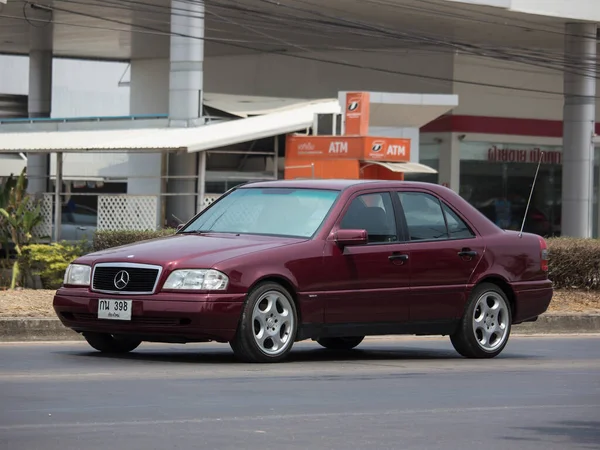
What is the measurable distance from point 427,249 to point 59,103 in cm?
3951

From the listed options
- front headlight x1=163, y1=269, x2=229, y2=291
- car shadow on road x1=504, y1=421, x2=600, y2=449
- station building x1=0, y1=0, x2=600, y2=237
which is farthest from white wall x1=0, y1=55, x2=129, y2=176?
car shadow on road x1=504, y1=421, x2=600, y2=449

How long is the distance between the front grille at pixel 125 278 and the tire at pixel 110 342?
689mm

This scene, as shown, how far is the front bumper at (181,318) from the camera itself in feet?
35.5

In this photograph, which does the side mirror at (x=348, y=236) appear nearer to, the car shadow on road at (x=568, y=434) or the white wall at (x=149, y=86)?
the car shadow on road at (x=568, y=434)

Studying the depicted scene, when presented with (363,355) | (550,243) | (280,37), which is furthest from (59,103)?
(363,355)

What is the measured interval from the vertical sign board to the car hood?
59.4ft

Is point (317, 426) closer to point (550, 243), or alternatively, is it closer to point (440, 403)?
point (440, 403)

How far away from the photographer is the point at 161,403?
8.46 m

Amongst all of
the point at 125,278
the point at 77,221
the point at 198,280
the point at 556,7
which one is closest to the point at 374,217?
the point at 198,280

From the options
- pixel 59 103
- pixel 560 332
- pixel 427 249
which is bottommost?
pixel 560 332

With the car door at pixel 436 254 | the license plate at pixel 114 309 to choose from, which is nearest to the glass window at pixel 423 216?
the car door at pixel 436 254

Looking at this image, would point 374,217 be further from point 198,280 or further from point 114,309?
point 114,309

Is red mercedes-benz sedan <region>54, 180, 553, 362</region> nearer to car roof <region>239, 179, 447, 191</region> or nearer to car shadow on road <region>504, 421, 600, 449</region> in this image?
car roof <region>239, 179, 447, 191</region>

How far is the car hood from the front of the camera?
1095 centimetres
